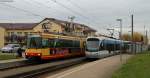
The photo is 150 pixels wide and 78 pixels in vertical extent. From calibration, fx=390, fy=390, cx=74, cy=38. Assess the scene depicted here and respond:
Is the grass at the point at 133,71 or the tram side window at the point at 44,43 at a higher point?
the tram side window at the point at 44,43

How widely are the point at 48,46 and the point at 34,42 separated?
4.93 ft

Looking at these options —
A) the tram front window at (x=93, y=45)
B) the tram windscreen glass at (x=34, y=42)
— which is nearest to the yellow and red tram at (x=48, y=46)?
the tram windscreen glass at (x=34, y=42)

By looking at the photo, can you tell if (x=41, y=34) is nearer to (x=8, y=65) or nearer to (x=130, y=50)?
(x=8, y=65)

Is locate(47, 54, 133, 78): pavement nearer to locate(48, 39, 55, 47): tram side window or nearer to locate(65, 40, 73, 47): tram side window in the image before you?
locate(48, 39, 55, 47): tram side window

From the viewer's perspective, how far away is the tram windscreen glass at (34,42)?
37.0 metres

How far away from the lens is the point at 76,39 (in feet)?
160

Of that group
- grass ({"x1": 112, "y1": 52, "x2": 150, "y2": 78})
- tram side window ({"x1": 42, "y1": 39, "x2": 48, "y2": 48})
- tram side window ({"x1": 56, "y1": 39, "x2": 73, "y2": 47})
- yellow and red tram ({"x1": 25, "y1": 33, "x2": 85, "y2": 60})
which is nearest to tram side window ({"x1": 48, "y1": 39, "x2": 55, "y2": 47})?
yellow and red tram ({"x1": 25, "y1": 33, "x2": 85, "y2": 60})

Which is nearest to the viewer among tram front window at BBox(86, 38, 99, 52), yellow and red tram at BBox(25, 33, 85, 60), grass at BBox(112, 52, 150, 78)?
grass at BBox(112, 52, 150, 78)

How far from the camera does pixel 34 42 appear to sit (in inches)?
1468

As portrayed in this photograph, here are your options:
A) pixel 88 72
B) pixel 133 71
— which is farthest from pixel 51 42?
pixel 133 71

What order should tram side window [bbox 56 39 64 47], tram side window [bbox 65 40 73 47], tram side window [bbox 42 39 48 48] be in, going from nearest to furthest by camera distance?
tram side window [bbox 42 39 48 48]
tram side window [bbox 56 39 64 47]
tram side window [bbox 65 40 73 47]

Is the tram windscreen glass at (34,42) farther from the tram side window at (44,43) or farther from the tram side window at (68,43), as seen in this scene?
the tram side window at (68,43)

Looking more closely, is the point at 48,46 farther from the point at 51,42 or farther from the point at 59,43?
the point at 59,43

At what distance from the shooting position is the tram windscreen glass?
3697 cm
